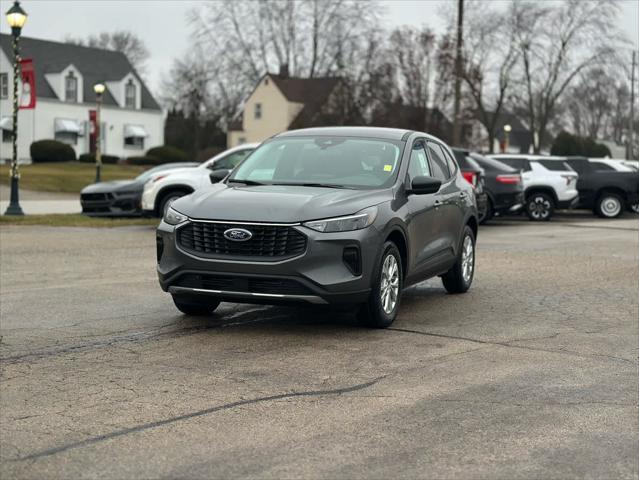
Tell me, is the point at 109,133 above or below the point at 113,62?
below

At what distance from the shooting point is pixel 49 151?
56.2m

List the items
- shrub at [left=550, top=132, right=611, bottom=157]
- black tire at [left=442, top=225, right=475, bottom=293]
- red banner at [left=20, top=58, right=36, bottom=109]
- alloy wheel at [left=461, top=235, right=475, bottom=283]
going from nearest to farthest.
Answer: black tire at [left=442, top=225, right=475, bottom=293]
alloy wheel at [left=461, top=235, right=475, bottom=283]
red banner at [left=20, top=58, right=36, bottom=109]
shrub at [left=550, top=132, right=611, bottom=157]

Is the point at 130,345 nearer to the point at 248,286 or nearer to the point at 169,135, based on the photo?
the point at 248,286

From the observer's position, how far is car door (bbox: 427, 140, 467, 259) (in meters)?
10.1

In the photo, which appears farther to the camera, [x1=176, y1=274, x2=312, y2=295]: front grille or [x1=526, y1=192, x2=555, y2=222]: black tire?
[x1=526, y1=192, x2=555, y2=222]: black tire

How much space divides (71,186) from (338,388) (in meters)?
35.4

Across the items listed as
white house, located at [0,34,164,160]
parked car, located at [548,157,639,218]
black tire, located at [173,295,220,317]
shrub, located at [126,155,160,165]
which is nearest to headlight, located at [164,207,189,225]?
black tire, located at [173,295,220,317]

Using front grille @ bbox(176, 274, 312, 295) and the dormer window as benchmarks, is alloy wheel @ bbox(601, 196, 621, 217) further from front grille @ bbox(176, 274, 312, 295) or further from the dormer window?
the dormer window

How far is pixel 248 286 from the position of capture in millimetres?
7992

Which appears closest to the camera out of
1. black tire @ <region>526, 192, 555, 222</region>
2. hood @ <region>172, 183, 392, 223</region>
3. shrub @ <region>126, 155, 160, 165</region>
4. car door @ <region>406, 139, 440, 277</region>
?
hood @ <region>172, 183, 392, 223</region>

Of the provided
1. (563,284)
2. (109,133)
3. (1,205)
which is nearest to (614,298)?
(563,284)

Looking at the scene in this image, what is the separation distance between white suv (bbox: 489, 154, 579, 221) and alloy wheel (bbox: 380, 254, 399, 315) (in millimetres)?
18489

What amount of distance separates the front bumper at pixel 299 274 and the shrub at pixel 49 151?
50.2m

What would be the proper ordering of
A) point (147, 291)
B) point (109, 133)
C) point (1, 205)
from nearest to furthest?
1. point (147, 291)
2. point (1, 205)
3. point (109, 133)
